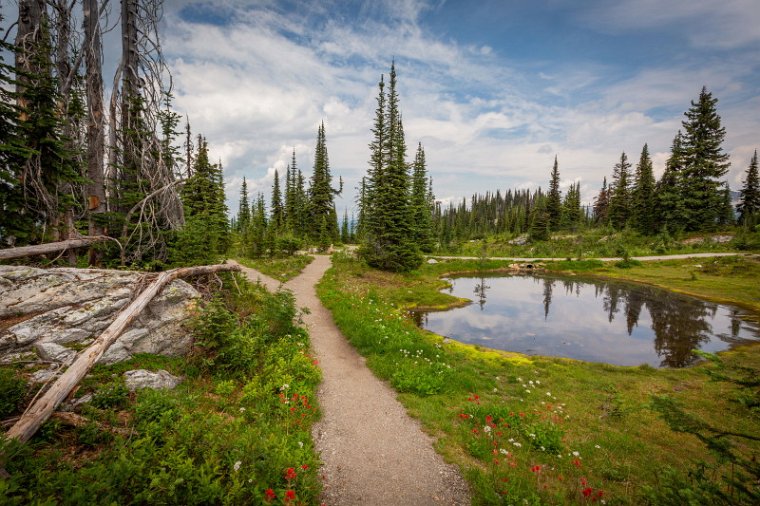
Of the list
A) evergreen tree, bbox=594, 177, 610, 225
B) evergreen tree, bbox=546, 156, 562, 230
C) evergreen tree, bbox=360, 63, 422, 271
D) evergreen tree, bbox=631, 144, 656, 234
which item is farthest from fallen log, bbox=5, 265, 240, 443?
evergreen tree, bbox=594, 177, 610, 225

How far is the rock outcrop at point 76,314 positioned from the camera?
5773mm

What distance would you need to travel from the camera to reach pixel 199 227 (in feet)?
34.0

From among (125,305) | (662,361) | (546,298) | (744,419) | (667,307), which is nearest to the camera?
(125,305)

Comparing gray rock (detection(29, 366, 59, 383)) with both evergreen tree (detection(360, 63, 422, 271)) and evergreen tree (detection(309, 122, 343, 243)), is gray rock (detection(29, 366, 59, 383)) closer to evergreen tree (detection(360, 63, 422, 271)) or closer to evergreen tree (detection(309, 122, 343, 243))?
evergreen tree (detection(360, 63, 422, 271))

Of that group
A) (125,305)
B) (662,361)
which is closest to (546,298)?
(662,361)

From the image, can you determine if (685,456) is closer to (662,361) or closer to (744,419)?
(744,419)

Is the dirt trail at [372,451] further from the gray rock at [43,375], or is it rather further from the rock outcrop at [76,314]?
the gray rock at [43,375]

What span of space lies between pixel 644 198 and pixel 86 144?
7026 cm

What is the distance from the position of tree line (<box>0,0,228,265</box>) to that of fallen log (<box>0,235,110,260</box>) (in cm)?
33

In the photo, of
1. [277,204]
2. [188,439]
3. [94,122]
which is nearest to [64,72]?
[94,122]

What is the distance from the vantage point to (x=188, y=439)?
4504 mm

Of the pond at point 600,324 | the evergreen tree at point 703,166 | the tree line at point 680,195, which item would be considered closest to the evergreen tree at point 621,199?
the tree line at point 680,195

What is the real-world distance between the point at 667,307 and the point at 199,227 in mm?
31012

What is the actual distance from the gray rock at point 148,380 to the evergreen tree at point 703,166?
205 feet
